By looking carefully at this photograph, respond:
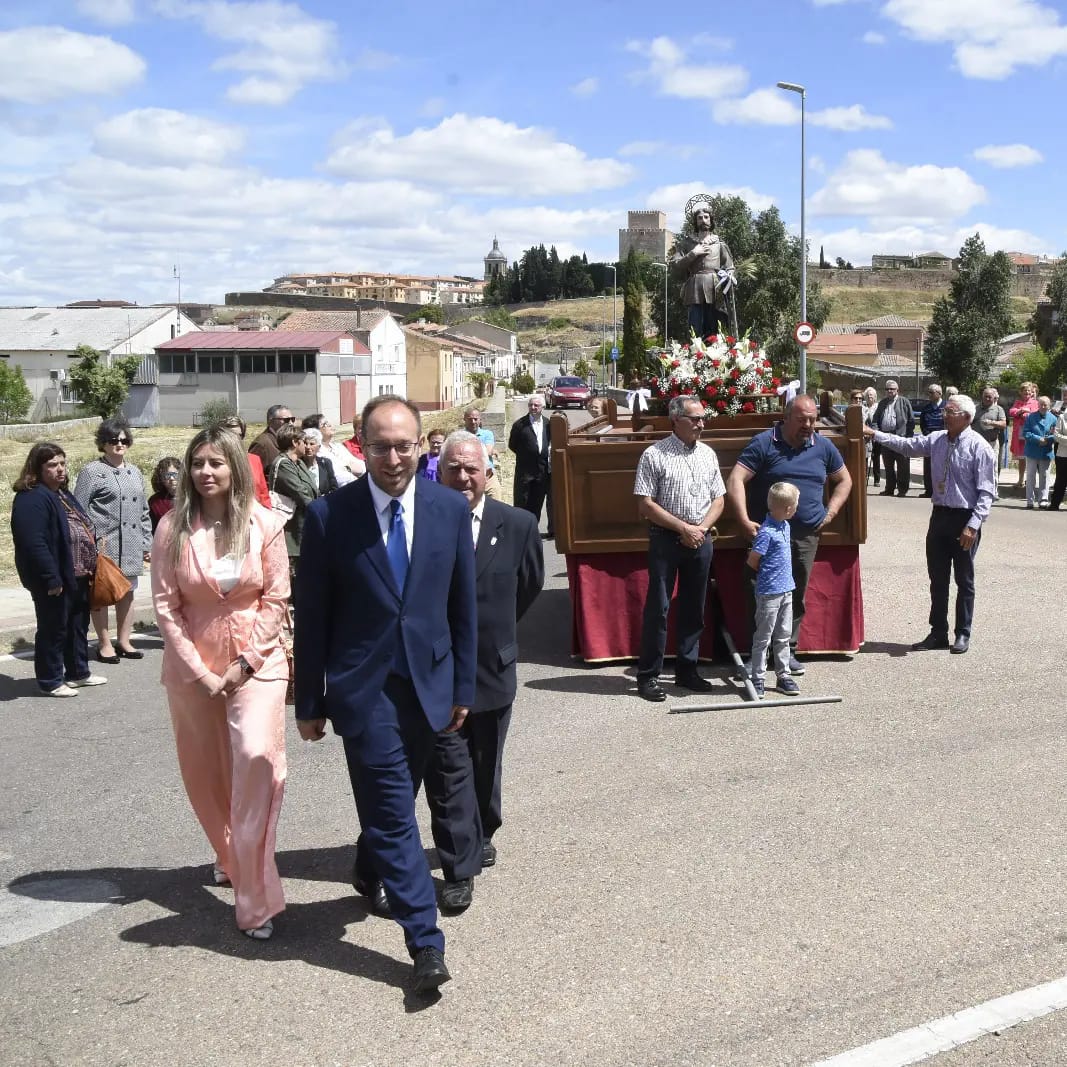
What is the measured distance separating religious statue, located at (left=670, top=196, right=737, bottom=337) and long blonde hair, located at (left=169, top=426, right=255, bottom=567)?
7867 millimetres

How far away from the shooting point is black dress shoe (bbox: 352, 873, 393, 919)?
5199mm

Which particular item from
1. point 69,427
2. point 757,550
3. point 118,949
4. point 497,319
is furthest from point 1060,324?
point 497,319

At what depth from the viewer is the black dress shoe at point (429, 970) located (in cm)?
434

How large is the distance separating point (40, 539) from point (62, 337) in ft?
322

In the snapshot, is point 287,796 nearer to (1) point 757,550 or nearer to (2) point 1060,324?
(1) point 757,550

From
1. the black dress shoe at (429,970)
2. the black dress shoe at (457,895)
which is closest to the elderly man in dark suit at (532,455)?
the black dress shoe at (457,895)

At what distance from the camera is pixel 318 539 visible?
15.0ft

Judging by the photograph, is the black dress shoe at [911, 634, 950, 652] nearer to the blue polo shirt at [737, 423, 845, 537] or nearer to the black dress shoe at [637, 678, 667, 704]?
the blue polo shirt at [737, 423, 845, 537]

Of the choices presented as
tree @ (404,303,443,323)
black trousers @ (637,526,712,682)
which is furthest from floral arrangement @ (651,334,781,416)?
tree @ (404,303,443,323)

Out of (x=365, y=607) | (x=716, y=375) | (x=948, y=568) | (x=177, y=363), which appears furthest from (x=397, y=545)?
(x=177, y=363)

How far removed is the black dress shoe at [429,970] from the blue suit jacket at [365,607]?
0.76 m

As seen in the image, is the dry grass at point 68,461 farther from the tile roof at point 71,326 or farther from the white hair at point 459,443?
the tile roof at point 71,326

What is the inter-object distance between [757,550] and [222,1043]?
17.3 ft

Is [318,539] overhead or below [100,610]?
overhead
